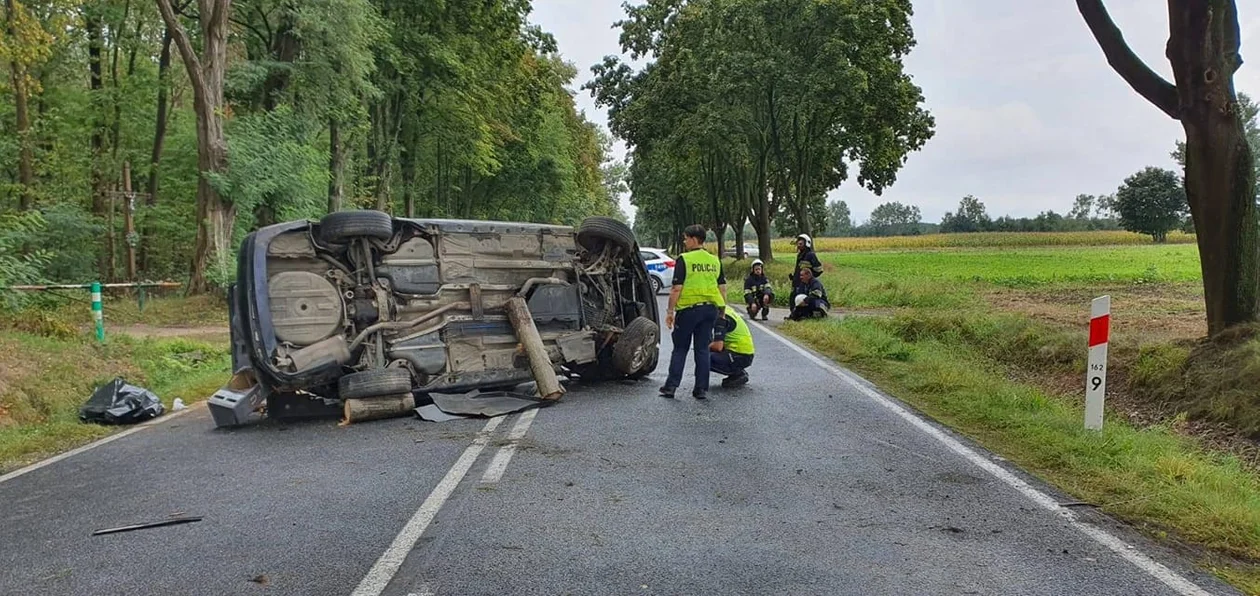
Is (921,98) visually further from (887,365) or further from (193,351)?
(193,351)

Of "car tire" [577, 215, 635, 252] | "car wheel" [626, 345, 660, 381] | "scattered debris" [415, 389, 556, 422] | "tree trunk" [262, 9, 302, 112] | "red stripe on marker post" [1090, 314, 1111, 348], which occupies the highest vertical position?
"tree trunk" [262, 9, 302, 112]

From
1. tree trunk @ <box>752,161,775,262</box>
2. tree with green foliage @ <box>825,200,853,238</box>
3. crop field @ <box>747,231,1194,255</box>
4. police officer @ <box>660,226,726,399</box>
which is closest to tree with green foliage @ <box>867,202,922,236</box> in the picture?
tree with green foliage @ <box>825,200,853,238</box>

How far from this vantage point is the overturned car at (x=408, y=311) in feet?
24.2

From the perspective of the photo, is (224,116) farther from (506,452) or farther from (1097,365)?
(1097,365)

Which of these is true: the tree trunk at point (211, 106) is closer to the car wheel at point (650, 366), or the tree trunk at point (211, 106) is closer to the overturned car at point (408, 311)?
the overturned car at point (408, 311)

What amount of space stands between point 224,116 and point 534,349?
1521 centimetres

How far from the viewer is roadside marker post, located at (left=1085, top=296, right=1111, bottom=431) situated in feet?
21.2

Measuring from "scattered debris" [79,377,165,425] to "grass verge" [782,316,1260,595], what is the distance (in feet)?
24.1

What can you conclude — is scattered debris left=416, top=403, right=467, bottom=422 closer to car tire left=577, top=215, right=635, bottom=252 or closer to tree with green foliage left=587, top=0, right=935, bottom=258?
car tire left=577, top=215, right=635, bottom=252

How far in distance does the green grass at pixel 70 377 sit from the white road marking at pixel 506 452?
3.61m

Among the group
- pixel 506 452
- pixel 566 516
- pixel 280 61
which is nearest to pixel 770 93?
pixel 280 61

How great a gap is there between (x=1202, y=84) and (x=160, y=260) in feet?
104

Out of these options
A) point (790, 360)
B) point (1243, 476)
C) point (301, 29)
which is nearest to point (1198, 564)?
point (1243, 476)

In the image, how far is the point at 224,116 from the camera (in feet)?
65.7
